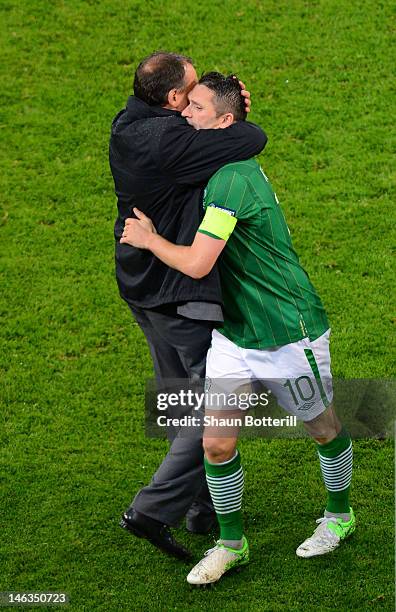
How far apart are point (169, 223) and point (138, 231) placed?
0.51 ft

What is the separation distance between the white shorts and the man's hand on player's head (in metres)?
0.58

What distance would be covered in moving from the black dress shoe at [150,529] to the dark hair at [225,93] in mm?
1926

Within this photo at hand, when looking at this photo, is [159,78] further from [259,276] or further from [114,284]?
[114,284]

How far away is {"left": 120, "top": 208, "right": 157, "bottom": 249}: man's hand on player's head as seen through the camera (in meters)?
5.85

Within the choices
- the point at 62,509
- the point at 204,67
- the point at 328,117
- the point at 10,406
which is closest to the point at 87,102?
the point at 204,67

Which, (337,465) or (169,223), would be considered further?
(337,465)

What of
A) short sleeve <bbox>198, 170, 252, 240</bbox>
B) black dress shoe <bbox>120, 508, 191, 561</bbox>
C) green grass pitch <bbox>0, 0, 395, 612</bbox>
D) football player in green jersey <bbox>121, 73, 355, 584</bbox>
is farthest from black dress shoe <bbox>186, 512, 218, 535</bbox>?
short sleeve <bbox>198, 170, 252, 240</bbox>

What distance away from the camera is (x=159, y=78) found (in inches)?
235

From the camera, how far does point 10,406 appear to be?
7.59 meters

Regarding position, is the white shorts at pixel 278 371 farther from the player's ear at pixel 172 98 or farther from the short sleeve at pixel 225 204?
the player's ear at pixel 172 98

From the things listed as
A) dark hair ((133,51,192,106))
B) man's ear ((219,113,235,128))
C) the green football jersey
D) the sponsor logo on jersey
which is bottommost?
the green football jersey

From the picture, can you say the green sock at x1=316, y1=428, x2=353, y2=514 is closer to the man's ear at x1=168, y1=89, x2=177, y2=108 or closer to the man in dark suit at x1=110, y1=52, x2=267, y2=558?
the man in dark suit at x1=110, y1=52, x2=267, y2=558

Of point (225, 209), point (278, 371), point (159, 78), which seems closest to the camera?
point (225, 209)

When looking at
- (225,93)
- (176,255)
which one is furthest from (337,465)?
(225,93)
